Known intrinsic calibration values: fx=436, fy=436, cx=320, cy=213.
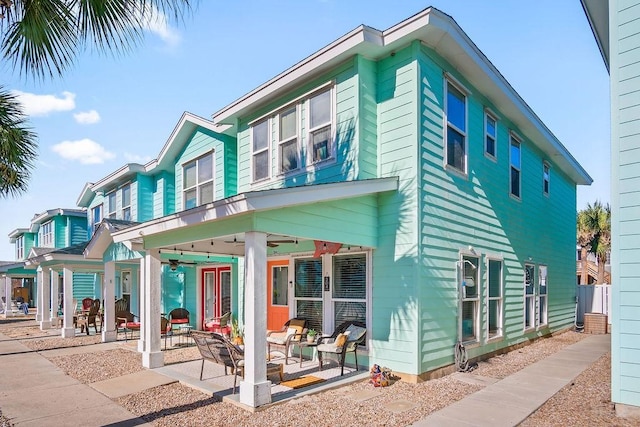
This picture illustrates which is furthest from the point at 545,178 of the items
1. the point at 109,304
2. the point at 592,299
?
the point at 109,304

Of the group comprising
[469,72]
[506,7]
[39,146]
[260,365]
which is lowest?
[260,365]

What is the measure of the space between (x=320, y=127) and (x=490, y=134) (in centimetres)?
448

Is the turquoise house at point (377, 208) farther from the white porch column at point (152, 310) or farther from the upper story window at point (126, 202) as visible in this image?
the upper story window at point (126, 202)

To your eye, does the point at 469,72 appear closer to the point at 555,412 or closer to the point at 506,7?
the point at 506,7

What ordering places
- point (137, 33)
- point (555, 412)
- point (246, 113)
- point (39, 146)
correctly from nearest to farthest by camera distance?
point (137, 33)
point (555, 412)
point (39, 146)
point (246, 113)

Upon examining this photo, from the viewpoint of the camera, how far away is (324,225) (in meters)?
7.12

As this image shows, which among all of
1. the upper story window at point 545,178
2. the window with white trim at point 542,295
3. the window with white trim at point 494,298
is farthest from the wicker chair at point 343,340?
the upper story window at point 545,178

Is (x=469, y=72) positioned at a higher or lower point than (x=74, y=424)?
higher

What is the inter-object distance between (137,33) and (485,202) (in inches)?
325

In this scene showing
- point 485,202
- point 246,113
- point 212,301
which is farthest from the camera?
point 212,301

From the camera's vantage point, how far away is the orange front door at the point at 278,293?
10.5 meters

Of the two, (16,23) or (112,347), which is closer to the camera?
(16,23)

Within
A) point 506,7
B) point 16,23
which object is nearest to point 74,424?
point 16,23

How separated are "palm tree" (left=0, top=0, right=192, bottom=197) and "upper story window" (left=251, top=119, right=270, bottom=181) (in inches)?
225
